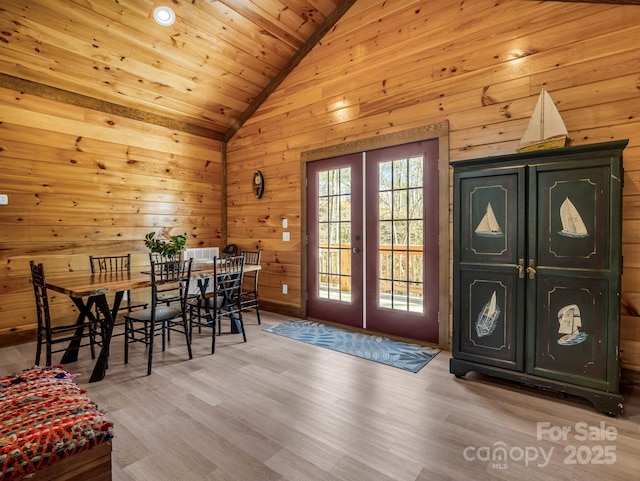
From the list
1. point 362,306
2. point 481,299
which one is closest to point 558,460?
point 481,299

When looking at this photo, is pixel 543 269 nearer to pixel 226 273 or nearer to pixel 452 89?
pixel 452 89

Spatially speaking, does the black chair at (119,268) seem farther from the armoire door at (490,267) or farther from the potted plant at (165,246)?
the armoire door at (490,267)

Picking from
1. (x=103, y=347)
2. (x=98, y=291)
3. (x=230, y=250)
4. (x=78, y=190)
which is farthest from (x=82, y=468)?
(x=230, y=250)

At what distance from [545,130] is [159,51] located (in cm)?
401

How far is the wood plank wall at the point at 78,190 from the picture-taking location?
11.6ft

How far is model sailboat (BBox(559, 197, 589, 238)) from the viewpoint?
7.20ft

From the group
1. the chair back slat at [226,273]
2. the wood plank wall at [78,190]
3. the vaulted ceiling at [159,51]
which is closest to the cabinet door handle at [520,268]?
the chair back slat at [226,273]

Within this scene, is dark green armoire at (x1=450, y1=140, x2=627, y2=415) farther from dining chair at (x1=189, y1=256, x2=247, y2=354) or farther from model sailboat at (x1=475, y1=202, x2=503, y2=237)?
dining chair at (x1=189, y1=256, x2=247, y2=354)

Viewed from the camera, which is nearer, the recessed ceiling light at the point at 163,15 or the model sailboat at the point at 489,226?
the model sailboat at the point at 489,226

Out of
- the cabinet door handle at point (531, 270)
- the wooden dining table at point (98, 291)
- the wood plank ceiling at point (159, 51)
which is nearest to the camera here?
the cabinet door handle at point (531, 270)

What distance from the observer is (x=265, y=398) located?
7.74 ft

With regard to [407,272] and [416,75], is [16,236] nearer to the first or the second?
[407,272]

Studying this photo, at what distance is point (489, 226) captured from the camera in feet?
8.30

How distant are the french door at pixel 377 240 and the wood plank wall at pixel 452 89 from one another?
0.87ft
